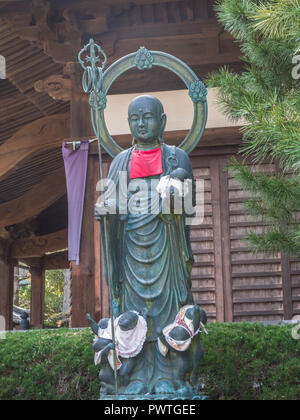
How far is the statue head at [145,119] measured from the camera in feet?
15.7

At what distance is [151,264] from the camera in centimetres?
459

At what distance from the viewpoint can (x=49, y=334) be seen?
6539 millimetres

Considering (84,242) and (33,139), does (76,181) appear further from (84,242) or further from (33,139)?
(33,139)

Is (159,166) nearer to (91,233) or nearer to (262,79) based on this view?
(262,79)

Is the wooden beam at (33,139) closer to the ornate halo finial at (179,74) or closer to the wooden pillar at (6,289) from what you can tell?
the wooden pillar at (6,289)

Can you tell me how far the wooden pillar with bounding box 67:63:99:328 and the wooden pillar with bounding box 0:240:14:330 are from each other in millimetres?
5541

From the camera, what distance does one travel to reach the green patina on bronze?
439 cm

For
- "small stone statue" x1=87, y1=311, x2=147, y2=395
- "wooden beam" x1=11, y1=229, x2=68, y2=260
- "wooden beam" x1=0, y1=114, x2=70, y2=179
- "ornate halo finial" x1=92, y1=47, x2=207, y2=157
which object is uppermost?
"wooden beam" x1=0, y1=114, x2=70, y2=179

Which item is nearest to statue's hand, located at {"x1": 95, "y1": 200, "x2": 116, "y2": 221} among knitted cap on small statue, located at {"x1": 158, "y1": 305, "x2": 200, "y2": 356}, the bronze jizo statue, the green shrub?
the bronze jizo statue

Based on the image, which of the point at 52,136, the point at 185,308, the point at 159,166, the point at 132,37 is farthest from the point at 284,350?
the point at 52,136

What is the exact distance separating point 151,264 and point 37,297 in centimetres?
1307

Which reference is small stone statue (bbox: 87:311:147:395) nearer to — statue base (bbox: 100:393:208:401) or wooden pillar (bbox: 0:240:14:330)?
statue base (bbox: 100:393:208:401)

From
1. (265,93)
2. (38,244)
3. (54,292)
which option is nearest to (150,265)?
(265,93)

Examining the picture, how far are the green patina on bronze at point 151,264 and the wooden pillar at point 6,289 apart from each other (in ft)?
30.4
